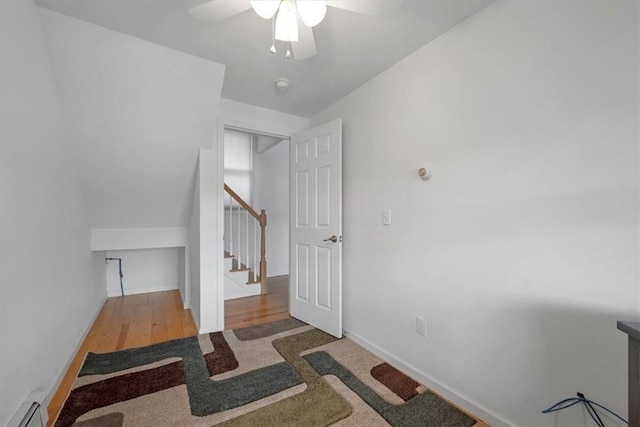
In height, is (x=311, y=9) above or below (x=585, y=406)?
above

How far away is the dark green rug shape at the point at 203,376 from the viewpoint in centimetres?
162

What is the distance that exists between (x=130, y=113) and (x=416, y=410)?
2836 mm

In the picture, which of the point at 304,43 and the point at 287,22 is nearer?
the point at 287,22

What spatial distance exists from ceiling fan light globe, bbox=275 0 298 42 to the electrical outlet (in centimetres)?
185

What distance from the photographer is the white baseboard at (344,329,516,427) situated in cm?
144

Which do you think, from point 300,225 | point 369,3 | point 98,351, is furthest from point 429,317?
point 98,351

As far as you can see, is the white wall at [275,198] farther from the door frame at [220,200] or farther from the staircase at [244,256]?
the door frame at [220,200]

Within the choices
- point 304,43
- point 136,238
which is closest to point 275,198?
point 136,238

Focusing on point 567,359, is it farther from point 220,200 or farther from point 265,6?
point 220,200

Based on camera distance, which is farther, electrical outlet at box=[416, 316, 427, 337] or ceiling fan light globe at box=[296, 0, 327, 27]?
electrical outlet at box=[416, 316, 427, 337]

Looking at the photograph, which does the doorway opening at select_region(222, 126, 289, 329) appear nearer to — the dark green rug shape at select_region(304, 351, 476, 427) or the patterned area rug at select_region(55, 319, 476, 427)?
the patterned area rug at select_region(55, 319, 476, 427)

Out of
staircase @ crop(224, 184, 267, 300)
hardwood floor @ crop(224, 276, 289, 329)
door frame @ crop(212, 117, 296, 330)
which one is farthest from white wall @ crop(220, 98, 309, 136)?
hardwood floor @ crop(224, 276, 289, 329)

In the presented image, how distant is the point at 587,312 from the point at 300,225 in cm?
221

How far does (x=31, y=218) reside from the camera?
1.43 metres
